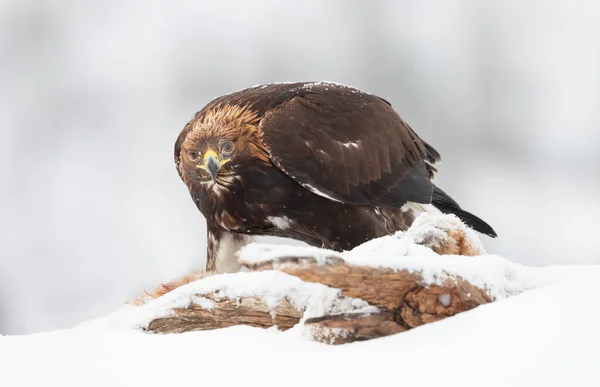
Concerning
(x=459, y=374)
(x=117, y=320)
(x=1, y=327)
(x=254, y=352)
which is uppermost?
(x=459, y=374)

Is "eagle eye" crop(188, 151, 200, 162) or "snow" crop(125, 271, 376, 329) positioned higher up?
"eagle eye" crop(188, 151, 200, 162)

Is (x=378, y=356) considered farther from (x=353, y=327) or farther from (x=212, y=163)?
(x=212, y=163)

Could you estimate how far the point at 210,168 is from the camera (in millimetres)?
4805

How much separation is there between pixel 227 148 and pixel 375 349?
2.52 meters

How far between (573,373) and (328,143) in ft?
9.75

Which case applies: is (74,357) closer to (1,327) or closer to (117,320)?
(117,320)

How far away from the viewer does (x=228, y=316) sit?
338 centimetres

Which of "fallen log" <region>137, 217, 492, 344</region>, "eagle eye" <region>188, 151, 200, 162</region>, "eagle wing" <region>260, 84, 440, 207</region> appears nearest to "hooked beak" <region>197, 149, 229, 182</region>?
"eagle eye" <region>188, 151, 200, 162</region>

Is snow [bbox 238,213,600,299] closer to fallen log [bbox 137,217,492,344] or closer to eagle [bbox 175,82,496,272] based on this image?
fallen log [bbox 137,217,492,344]

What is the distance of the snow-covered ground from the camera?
7.29 ft

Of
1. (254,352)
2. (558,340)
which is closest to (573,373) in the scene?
(558,340)

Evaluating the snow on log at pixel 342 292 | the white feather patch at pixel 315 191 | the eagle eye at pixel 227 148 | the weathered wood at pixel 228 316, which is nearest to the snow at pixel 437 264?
the snow on log at pixel 342 292

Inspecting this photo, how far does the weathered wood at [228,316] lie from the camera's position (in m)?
3.26

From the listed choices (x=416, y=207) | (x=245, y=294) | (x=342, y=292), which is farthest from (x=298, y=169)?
(x=342, y=292)
